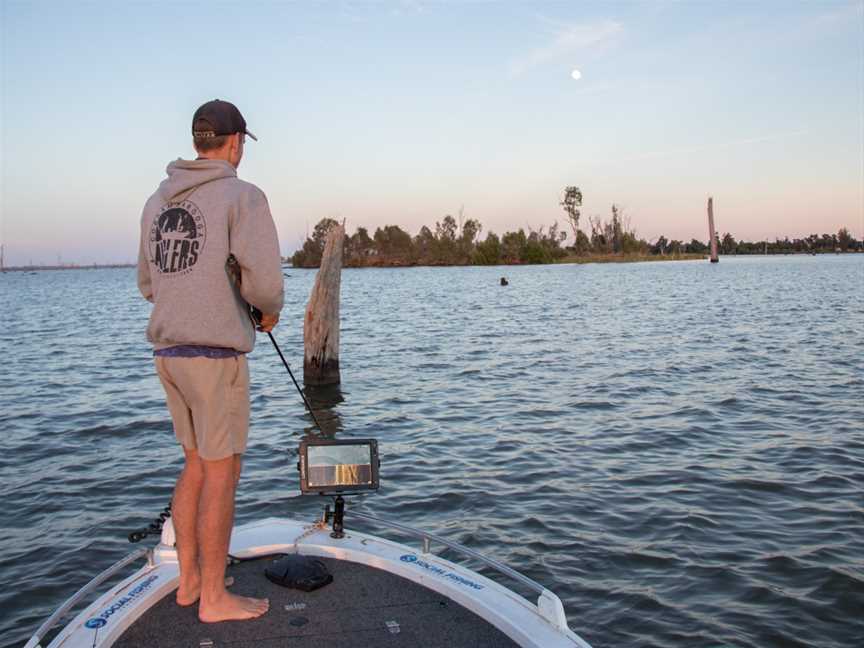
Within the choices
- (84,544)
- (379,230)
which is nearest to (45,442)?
(84,544)

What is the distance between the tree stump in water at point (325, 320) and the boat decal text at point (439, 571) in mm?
9913

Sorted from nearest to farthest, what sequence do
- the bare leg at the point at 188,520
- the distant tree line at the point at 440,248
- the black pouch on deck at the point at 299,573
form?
the bare leg at the point at 188,520 → the black pouch on deck at the point at 299,573 → the distant tree line at the point at 440,248

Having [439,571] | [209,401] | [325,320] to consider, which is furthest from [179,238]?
[325,320]

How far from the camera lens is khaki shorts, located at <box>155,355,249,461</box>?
367 centimetres

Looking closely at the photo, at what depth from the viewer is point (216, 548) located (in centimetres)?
373

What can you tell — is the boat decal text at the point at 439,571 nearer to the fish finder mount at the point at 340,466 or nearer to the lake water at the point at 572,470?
the fish finder mount at the point at 340,466

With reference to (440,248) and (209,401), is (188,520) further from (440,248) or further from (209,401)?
(440,248)

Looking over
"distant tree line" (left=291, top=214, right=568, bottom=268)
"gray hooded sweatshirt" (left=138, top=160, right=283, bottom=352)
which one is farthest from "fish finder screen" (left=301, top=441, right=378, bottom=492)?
"distant tree line" (left=291, top=214, right=568, bottom=268)

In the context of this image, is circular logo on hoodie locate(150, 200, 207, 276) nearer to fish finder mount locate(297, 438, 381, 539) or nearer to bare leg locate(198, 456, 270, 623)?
bare leg locate(198, 456, 270, 623)

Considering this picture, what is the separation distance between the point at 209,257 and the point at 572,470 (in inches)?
255

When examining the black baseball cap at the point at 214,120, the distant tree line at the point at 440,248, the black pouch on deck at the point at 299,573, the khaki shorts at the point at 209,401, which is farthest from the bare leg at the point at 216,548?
the distant tree line at the point at 440,248

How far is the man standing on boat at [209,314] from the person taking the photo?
12.0 feet

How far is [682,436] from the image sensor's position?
10625mm

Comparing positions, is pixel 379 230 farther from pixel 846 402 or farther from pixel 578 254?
pixel 846 402
